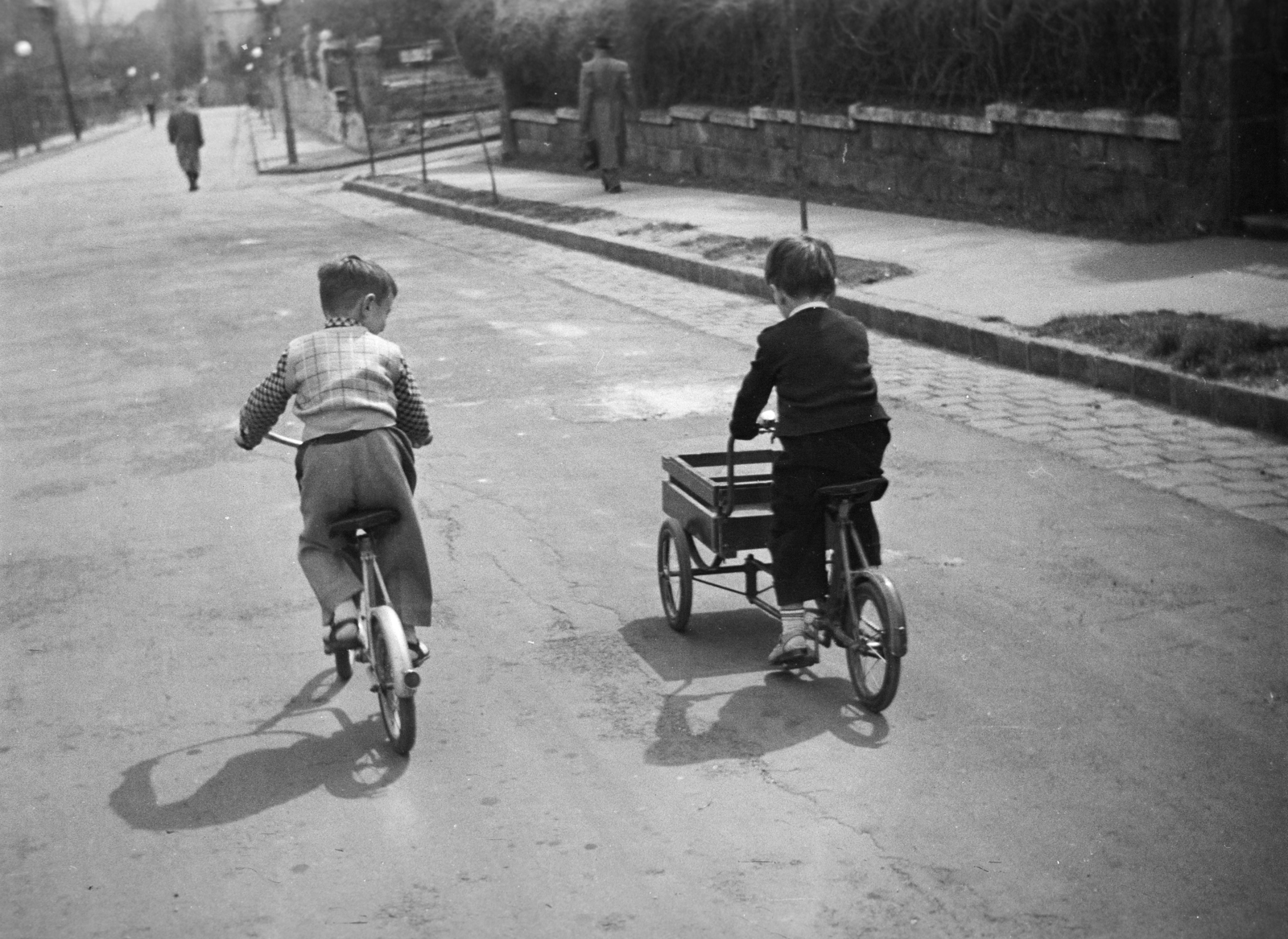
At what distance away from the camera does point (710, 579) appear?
6449mm

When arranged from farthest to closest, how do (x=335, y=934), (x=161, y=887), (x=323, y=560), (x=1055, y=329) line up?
(x=1055, y=329)
(x=323, y=560)
(x=161, y=887)
(x=335, y=934)

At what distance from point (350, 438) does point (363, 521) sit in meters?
0.26

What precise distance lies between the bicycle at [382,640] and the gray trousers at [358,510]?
4cm

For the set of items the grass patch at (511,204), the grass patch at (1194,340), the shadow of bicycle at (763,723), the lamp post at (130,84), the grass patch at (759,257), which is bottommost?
the lamp post at (130,84)

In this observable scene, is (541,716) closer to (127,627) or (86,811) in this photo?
(86,811)

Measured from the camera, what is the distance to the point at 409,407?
5.10 m

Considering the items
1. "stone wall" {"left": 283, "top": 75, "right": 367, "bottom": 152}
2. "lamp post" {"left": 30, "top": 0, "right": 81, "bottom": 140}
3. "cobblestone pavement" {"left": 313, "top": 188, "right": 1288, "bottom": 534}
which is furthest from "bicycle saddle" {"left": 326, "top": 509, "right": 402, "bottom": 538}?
"lamp post" {"left": 30, "top": 0, "right": 81, "bottom": 140}

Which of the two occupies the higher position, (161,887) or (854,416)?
(854,416)

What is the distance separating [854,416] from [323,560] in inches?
64.8

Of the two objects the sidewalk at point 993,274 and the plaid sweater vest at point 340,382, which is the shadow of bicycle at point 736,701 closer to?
the plaid sweater vest at point 340,382

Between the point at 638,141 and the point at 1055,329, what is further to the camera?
the point at 638,141

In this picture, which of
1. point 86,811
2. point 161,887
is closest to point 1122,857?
point 161,887

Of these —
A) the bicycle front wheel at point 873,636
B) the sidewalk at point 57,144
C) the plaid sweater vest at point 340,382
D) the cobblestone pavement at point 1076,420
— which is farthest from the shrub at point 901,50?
the sidewalk at point 57,144

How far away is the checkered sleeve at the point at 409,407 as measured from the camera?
5.07 metres
